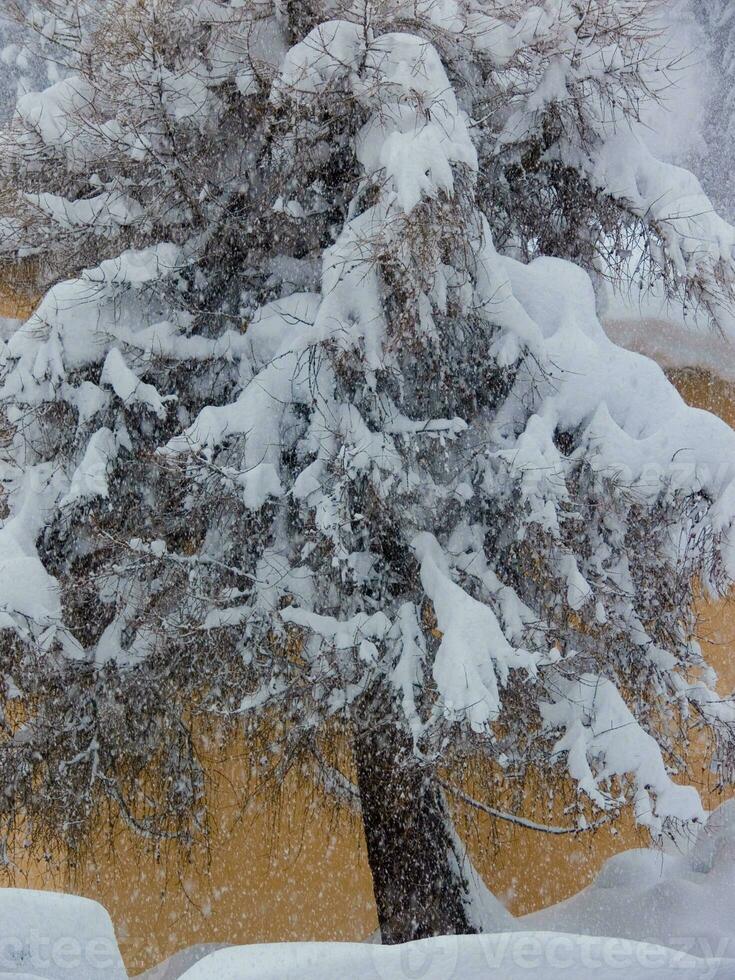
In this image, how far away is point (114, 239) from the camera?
4617 millimetres

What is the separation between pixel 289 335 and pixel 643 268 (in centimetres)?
220

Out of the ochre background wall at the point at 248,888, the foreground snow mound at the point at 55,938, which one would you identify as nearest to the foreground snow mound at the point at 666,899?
the ochre background wall at the point at 248,888

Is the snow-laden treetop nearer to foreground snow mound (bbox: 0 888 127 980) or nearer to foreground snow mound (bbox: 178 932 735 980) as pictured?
foreground snow mound (bbox: 178 932 735 980)

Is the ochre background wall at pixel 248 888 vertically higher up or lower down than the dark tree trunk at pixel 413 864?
lower down

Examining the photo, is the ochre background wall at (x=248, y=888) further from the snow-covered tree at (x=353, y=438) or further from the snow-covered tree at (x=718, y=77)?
the snow-covered tree at (x=718, y=77)

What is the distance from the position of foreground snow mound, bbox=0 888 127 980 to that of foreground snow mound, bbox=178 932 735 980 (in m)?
0.41

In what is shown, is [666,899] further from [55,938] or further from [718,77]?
[718,77]

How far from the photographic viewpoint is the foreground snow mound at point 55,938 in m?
2.75

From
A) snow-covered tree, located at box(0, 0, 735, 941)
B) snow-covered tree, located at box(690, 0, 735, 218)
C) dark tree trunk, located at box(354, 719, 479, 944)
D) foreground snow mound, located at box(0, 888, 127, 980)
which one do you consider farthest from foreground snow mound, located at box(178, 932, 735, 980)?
snow-covered tree, located at box(690, 0, 735, 218)

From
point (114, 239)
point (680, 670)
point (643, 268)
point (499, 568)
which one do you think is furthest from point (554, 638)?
point (114, 239)

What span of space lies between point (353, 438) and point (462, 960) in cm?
211

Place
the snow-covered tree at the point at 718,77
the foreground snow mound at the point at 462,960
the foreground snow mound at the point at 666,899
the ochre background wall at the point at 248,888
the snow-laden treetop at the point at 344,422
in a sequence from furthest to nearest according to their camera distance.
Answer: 1. the snow-covered tree at the point at 718,77
2. the ochre background wall at the point at 248,888
3. the foreground snow mound at the point at 666,899
4. the snow-laden treetop at the point at 344,422
5. the foreground snow mound at the point at 462,960

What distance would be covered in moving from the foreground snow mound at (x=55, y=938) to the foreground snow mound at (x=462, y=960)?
1.36 ft

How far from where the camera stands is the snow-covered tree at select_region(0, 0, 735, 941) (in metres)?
3.94
